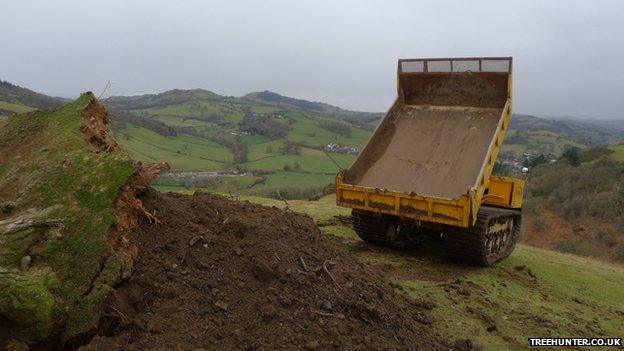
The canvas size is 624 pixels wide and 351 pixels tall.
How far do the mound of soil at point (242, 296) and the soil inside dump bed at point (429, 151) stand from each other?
357cm

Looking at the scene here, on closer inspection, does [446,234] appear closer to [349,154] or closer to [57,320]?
[57,320]

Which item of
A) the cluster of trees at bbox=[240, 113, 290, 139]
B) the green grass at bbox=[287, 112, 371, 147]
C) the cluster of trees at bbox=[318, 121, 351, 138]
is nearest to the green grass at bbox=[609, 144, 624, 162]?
the green grass at bbox=[287, 112, 371, 147]

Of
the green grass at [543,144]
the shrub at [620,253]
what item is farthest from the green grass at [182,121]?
the shrub at [620,253]

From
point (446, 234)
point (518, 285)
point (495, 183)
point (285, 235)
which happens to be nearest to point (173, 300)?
point (285, 235)

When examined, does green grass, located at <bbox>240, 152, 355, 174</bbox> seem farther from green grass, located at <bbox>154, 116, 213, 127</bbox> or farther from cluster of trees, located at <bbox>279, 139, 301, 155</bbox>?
green grass, located at <bbox>154, 116, 213, 127</bbox>

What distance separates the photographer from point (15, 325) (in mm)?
4551

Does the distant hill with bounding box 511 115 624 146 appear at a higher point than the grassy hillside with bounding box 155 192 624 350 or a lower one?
higher

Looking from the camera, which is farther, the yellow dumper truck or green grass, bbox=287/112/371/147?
green grass, bbox=287/112/371/147

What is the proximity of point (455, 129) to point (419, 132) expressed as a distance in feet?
2.38

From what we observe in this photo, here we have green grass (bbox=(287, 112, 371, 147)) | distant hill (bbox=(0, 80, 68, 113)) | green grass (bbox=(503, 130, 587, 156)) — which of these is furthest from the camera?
green grass (bbox=(503, 130, 587, 156))

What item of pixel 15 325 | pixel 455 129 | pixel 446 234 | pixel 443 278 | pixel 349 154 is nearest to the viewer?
pixel 15 325

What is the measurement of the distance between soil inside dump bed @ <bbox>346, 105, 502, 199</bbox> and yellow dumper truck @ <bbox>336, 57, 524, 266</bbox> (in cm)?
2

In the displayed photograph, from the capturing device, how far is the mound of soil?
15.6 ft

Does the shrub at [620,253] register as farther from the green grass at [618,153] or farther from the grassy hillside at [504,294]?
the green grass at [618,153]
